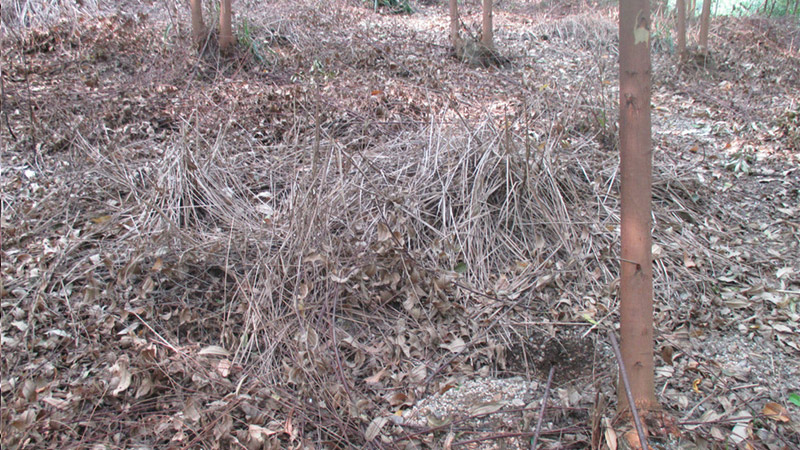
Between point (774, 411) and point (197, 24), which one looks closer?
point (774, 411)

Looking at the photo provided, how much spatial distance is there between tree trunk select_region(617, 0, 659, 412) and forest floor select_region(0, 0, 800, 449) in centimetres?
24

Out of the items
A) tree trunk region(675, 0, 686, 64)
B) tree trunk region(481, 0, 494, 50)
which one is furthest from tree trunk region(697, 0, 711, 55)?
tree trunk region(481, 0, 494, 50)

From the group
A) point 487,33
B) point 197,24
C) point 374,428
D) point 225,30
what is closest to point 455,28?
point 487,33

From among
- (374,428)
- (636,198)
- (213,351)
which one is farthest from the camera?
(213,351)

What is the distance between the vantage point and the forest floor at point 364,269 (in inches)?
86.9

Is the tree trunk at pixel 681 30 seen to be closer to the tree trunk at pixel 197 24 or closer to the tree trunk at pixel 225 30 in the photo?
the tree trunk at pixel 225 30

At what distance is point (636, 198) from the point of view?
1787 mm

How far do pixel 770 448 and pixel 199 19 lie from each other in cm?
613

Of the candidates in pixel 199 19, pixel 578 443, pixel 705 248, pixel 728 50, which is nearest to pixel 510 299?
pixel 578 443

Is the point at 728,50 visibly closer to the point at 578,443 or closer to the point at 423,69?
the point at 423,69

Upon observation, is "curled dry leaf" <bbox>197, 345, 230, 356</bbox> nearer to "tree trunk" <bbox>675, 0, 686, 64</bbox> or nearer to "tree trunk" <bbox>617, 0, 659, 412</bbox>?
"tree trunk" <bbox>617, 0, 659, 412</bbox>

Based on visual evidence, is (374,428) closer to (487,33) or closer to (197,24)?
(197,24)

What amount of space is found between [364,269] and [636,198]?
1493mm

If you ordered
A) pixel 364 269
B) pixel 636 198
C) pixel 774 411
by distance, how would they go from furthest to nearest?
1. pixel 364 269
2. pixel 774 411
3. pixel 636 198
